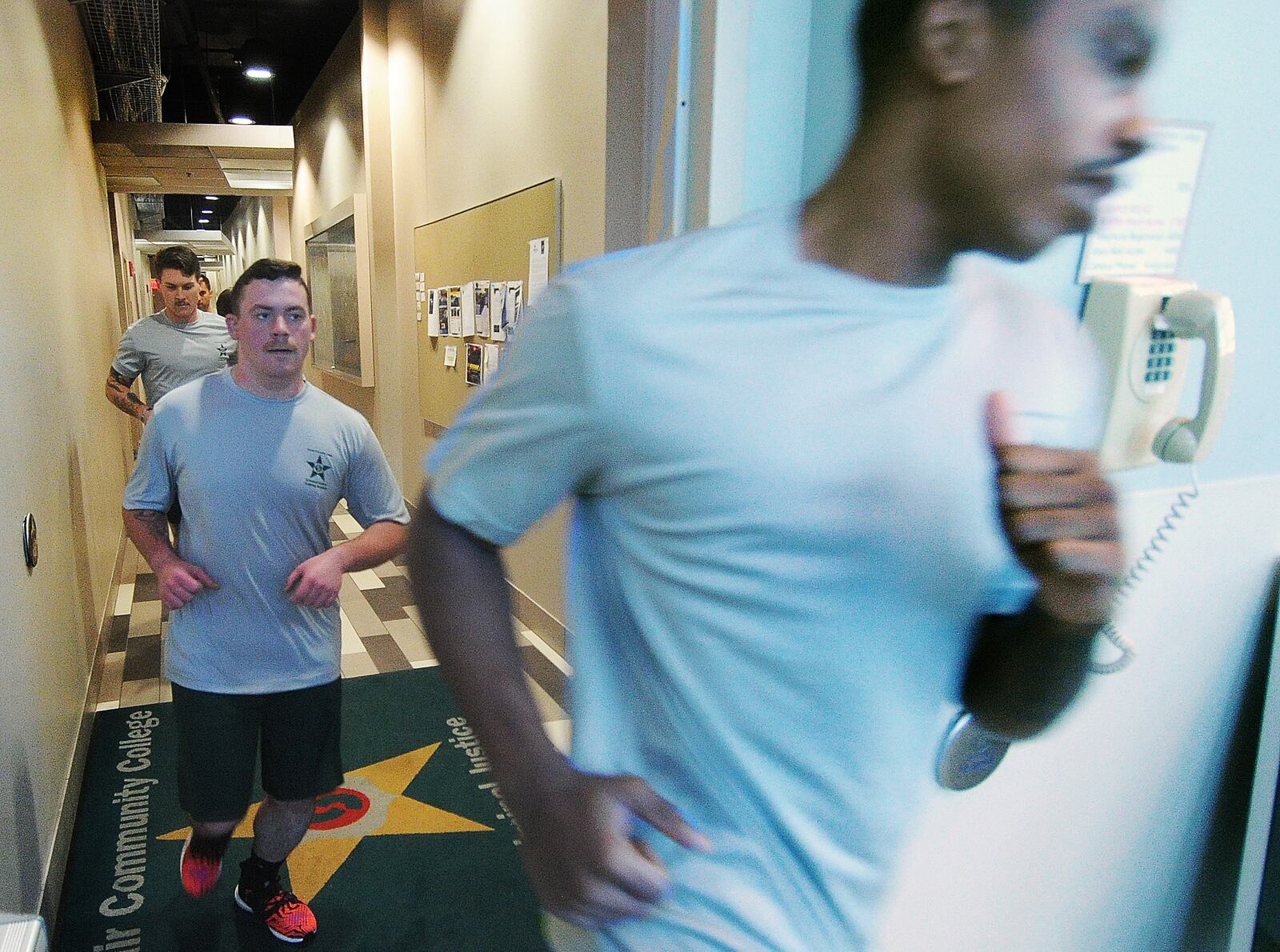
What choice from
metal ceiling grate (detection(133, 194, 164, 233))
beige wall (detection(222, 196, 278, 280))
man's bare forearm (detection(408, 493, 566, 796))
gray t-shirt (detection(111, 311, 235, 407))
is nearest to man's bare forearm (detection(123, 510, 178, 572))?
man's bare forearm (detection(408, 493, 566, 796))

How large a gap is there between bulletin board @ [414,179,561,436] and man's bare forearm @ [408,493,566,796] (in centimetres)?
233

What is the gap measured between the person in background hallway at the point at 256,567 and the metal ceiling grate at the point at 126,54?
4409 mm

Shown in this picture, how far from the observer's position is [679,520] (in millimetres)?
589

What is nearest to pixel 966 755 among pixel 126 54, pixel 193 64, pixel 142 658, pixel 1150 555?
pixel 1150 555

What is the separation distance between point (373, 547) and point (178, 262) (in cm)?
280

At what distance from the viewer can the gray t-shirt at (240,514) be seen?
192 cm

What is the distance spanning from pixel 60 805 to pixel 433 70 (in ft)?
14.4

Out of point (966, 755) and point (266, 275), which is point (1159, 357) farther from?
point (266, 275)

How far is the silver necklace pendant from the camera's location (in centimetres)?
117

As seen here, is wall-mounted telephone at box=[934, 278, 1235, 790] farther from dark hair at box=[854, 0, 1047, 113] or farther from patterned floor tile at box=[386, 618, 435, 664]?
patterned floor tile at box=[386, 618, 435, 664]

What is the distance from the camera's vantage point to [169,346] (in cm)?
396

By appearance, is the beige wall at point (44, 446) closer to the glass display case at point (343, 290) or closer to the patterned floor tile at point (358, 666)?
the patterned floor tile at point (358, 666)

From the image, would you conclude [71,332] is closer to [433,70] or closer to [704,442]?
[433,70]

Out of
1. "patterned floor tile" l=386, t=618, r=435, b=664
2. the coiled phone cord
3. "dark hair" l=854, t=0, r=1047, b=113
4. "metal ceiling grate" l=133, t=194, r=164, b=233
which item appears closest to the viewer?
"dark hair" l=854, t=0, r=1047, b=113
